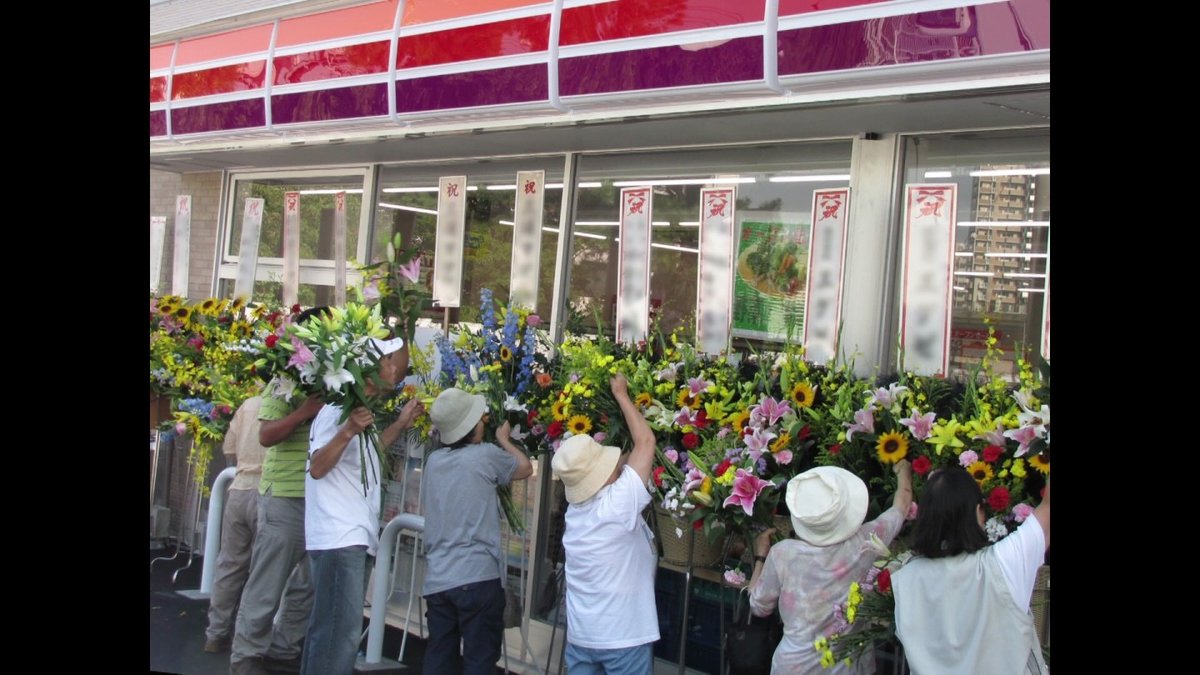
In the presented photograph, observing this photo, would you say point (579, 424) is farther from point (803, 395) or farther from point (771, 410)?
point (803, 395)

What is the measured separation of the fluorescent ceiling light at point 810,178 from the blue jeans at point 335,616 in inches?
112

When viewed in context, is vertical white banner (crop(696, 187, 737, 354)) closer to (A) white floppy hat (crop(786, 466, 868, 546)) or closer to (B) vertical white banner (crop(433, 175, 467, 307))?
(A) white floppy hat (crop(786, 466, 868, 546))

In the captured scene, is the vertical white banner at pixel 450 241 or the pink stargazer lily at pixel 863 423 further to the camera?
the vertical white banner at pixel 450 241

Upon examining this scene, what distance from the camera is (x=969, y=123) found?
4867mm

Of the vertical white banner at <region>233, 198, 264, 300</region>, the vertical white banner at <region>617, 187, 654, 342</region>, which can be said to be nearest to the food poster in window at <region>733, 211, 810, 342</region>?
the vertical white banner at <region>617, 187, 654, 342</region>

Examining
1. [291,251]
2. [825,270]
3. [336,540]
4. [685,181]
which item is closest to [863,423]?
[825,270]

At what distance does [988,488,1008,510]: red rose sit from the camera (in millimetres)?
3770

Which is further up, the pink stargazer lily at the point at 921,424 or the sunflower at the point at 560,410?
the pink stargazer lily at the point at 921,424

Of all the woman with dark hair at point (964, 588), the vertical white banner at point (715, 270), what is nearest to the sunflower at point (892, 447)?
the woman with dark hair at point (964, 588)

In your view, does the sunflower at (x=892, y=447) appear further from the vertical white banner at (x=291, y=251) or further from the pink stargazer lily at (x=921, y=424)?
the vertical white banner at (x=291, y=251)

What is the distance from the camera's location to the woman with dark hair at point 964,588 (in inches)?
133

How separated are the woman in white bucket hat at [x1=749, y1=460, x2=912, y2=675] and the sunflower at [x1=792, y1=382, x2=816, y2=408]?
0.46 metres
